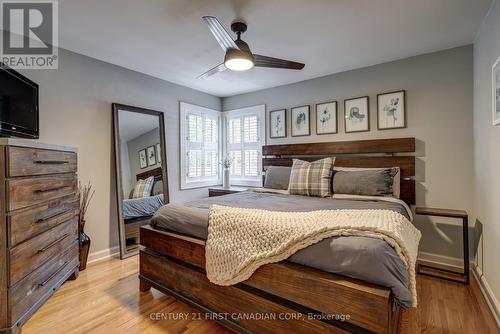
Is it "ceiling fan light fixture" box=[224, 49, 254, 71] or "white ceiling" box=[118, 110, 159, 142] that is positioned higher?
"ceiling fan light fixture" box=[224, 49, 254, 71]

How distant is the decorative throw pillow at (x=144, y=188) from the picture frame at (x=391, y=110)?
307 centimetres

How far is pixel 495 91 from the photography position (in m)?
1.87

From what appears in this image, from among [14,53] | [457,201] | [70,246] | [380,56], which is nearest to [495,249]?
[457,201]

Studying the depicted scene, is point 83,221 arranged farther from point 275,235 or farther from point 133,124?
point 275,235

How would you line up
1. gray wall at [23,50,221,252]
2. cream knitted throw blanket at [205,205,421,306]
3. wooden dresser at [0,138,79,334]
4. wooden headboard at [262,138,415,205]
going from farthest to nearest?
wooden headboard at [262,138,415,205]
gray wall at [23,50,221,252]
wooden dresser at [0,138,79,334]
cream knitted throw blanket at [205,205,421,306]

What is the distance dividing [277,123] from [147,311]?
3.02 metres

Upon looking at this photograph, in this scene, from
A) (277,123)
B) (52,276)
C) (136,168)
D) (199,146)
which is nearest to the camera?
(52,276)

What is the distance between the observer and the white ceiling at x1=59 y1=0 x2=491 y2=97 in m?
1.94

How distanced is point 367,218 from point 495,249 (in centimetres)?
Result: 128

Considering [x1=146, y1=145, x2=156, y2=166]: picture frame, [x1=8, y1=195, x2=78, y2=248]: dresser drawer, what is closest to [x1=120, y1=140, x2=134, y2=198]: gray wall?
[x1=146, y1=145, x2=156, y2=166]: picture frame

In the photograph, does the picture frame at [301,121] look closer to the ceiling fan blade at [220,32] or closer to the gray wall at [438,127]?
the gray wall at [438,127]

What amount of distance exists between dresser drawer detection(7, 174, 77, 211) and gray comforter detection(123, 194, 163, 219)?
2.89 ft

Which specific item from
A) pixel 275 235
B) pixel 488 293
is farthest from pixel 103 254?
pixel 488 293

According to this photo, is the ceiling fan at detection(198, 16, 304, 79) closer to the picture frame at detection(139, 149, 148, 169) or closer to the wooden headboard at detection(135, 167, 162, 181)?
the picture frame at detection(139, 149, 148, 169)
